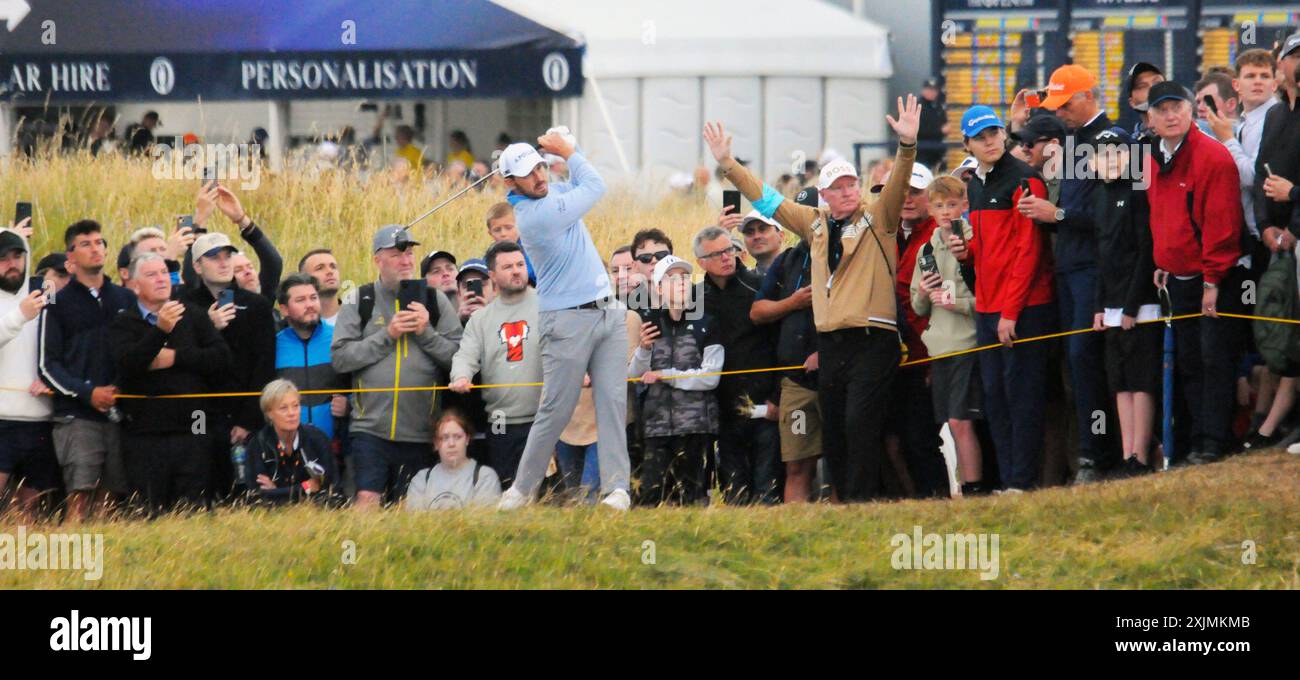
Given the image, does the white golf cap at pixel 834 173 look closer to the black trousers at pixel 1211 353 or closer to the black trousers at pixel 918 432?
the black trousers at pixel 918 432

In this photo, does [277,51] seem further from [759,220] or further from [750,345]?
[750,345]

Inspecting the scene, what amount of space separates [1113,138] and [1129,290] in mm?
867

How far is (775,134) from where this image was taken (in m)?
29.6

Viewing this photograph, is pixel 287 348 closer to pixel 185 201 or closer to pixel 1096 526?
pixel 1096 526

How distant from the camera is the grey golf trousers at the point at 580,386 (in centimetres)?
1091

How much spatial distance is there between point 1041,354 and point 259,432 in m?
4.61

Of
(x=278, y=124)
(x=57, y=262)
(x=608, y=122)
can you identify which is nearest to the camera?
(x=57, y=262)

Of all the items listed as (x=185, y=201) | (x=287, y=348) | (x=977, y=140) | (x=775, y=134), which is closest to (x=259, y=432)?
(x=287, y=348)

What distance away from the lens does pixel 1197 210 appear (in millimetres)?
10797

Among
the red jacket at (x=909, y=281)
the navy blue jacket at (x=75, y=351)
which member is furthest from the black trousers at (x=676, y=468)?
the navy blue jacket at (x=75, y=351)

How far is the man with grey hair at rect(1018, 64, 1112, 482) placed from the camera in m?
11.1

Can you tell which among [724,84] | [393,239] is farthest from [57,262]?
[724,84]

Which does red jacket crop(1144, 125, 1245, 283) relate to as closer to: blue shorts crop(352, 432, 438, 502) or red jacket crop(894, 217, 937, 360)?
red jacket crop(894, 217, 937, 360)
